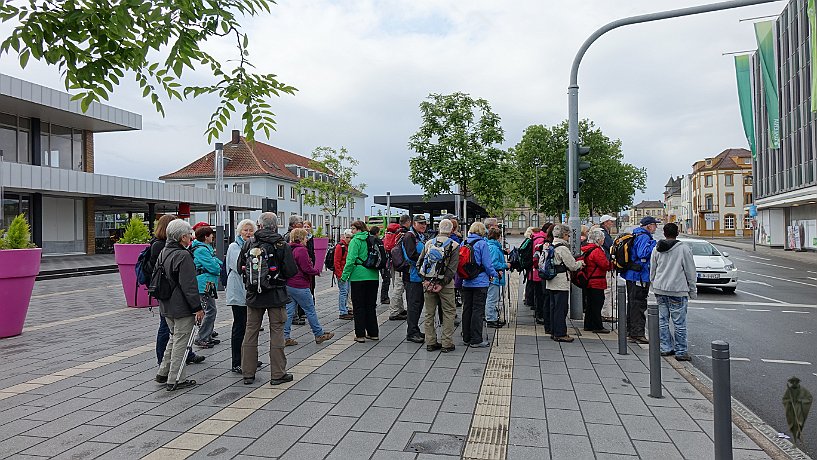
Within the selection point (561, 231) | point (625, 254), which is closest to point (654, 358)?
point (625, 254)

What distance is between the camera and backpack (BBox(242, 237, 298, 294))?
6055 millimetres

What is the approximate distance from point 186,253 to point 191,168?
62.4 metres

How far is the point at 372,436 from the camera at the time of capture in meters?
4.64

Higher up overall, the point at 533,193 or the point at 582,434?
the point at 533,193

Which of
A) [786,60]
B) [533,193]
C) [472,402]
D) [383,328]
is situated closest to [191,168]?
[533,193]

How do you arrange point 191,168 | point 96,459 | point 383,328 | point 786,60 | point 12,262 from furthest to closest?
point 191,168 → point 786,60 → point 383,328 → point 12,262 → point 96,459

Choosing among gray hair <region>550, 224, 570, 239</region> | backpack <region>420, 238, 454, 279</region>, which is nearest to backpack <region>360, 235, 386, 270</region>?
backpack <region>420, 238, 454, 279</region>

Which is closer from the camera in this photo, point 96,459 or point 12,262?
point 96,459

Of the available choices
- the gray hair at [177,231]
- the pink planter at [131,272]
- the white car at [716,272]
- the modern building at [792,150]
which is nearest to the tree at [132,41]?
the gray hair at [177,231]

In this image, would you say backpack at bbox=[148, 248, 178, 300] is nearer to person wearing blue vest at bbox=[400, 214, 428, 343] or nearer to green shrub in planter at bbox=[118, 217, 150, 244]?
person wearing blue vest at bbox=[400, 214, 428, 343]

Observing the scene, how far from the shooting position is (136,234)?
12547 mm

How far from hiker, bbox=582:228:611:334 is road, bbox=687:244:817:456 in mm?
1427

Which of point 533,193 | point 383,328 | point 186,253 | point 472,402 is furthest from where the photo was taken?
point 533,193

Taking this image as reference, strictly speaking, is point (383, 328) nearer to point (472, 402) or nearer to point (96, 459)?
point (472, 402)
